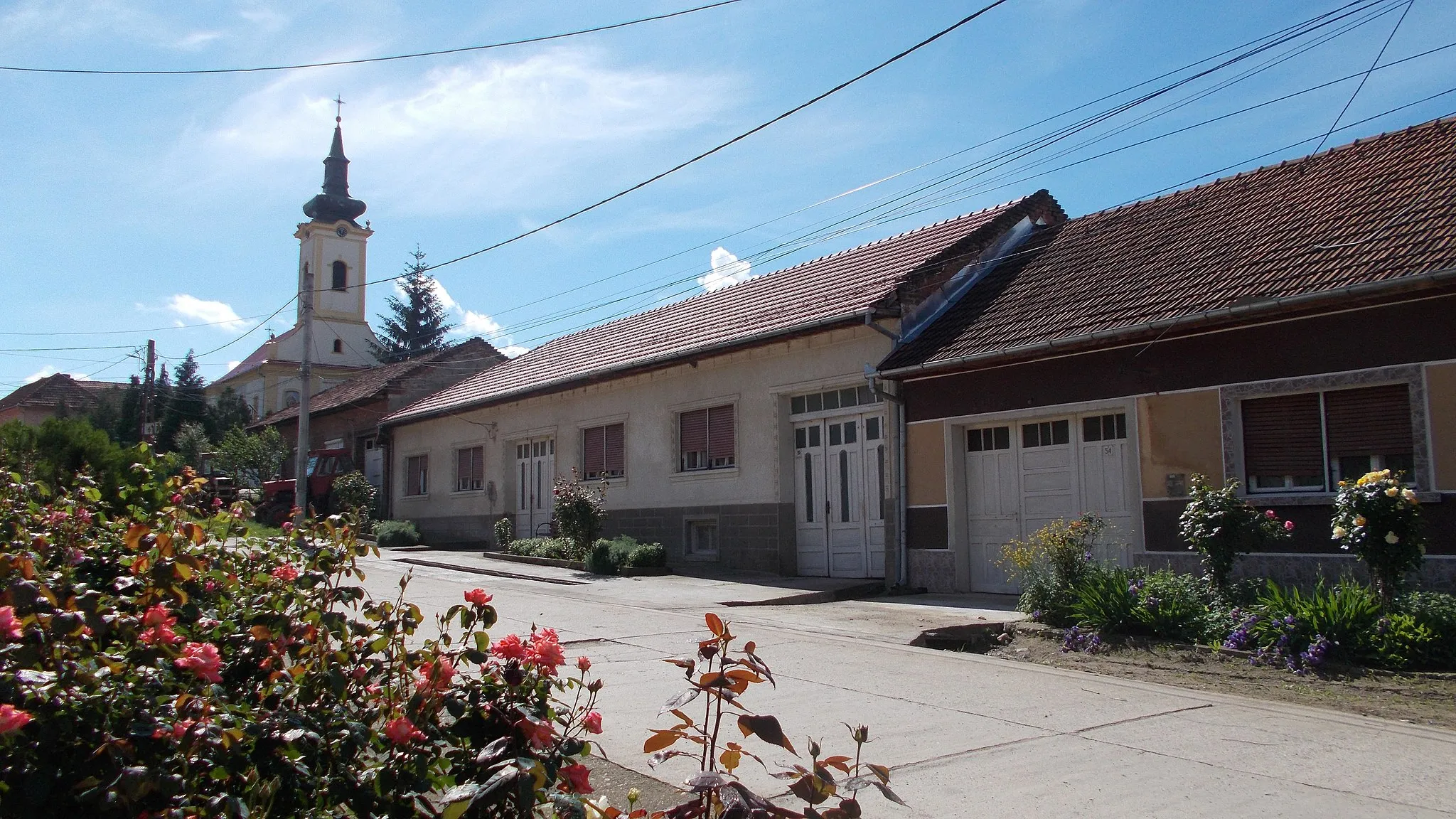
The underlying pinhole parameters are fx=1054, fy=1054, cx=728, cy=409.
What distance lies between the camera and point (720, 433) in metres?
18.4

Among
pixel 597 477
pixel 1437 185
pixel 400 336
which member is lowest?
pixel 597 477

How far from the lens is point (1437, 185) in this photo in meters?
11.8

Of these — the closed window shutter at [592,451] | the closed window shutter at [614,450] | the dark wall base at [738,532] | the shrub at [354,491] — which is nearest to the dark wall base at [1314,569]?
the dark wall base at [738,532]

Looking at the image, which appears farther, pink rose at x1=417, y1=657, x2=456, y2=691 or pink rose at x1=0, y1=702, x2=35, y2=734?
pink rose at x1=417, y1=657, x2=456, y2=691

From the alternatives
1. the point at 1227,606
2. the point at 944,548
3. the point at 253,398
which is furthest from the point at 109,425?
the point at 1227,606

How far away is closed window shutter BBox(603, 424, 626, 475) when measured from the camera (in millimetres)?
20922

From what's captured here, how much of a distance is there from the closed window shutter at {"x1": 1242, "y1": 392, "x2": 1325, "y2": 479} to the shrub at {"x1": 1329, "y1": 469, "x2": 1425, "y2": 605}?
2.02m

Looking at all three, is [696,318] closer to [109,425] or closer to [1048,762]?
[1048,762]

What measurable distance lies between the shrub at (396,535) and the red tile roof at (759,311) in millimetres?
3134

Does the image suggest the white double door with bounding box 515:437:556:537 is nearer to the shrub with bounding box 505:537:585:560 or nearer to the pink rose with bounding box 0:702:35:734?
the shrub with bounding box 505:537:585:560

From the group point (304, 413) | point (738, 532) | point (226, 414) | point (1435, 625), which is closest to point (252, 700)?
point (1435, 625)

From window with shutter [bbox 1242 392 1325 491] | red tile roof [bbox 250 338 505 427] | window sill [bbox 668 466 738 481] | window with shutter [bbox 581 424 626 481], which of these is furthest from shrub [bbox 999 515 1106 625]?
red tile roof [bbox 250 338 505 427]

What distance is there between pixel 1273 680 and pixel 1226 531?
1.87m

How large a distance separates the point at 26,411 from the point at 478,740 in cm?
6914
